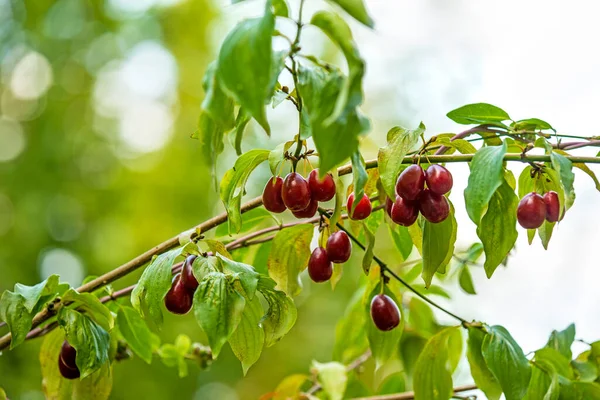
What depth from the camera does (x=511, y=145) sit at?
19.4 inches

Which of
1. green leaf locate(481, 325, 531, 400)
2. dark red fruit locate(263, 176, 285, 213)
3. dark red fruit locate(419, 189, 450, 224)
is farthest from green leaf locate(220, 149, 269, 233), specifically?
green leaf locate(481, 325, 531, 400)

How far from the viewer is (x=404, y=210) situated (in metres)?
0.46

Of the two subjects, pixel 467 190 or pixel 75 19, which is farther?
pixel 75 19

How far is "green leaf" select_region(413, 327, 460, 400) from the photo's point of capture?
607 millimetres

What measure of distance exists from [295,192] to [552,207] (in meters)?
0.19

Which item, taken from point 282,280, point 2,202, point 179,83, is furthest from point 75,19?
point 282,280

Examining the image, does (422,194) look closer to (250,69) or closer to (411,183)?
(411,183)

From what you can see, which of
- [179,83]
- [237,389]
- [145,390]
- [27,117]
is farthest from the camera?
[179,83]

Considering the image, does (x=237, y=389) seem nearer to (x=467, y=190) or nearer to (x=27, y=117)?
(x=27, y=117)

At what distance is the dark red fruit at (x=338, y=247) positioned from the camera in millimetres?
528

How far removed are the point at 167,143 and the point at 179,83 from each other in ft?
1.31

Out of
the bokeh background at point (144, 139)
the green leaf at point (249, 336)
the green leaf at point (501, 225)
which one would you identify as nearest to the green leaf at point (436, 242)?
the green leaf at point (501, 225)

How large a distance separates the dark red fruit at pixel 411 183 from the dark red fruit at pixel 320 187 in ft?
0.16

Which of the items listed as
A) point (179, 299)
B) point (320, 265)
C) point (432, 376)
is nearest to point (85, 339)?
point (179, 299)
